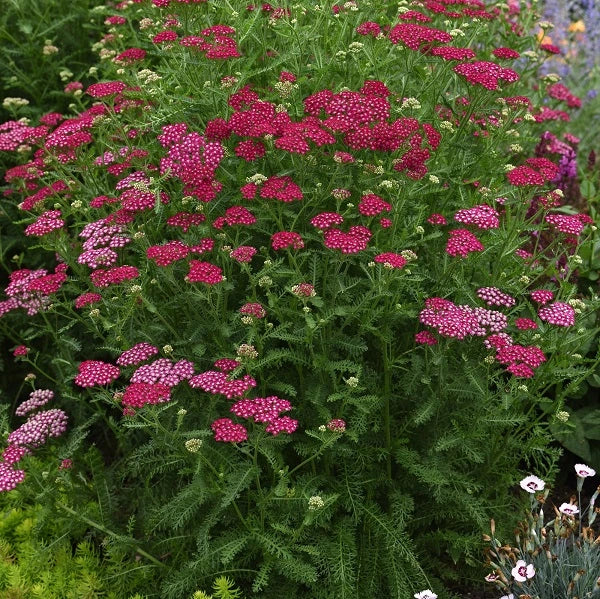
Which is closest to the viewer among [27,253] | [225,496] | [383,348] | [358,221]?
[225,496]

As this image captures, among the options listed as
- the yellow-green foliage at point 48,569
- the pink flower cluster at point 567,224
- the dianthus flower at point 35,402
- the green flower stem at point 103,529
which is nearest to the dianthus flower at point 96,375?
the green flower stem at point 103,529

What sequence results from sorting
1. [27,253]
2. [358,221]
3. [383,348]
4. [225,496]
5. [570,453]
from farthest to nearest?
[27,253] → [570,453] → [358,221] → [383,348] → [225,496]

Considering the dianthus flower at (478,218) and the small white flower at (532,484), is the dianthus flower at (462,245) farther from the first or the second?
the small white flower at (532,484)

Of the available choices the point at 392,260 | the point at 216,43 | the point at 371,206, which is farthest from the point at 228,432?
the point at 216,43

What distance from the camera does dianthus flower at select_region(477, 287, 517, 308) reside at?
294 cm

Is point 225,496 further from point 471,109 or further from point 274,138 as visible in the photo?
point 471,109

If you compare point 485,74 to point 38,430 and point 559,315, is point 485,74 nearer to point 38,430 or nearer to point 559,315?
point 559,315

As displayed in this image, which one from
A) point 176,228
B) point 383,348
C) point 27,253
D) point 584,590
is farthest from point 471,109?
point 27,253

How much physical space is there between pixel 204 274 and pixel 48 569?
1.61 meters

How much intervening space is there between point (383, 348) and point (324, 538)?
804 mm

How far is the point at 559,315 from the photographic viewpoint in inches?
111

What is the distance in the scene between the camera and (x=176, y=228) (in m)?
3.22

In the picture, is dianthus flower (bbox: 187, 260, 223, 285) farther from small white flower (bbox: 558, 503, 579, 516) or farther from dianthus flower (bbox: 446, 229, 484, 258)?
small white flower (bbox: 558, 503, 579, 516)

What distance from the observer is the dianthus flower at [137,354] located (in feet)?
9.37
